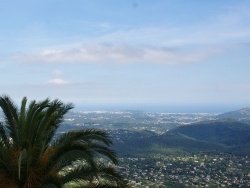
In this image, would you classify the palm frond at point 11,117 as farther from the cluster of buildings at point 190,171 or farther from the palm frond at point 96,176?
the cluster of buildings at point 190,171

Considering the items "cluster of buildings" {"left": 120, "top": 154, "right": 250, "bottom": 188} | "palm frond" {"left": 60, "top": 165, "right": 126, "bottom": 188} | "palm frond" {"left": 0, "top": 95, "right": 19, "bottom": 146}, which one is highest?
"palm frond" {"left": 0, "top": 95, "right": 19, "bottom": 146}

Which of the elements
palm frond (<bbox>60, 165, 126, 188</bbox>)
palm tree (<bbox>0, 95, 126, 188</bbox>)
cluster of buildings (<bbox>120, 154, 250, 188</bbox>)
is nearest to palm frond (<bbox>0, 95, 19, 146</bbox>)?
palm tree (<bbox>0, 95, 126, 188</bbox>)

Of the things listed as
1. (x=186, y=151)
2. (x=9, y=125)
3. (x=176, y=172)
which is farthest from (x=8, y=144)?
(x=186, y=151)

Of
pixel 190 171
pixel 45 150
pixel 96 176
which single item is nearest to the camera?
pixel 96 176

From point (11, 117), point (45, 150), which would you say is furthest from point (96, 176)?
point (11, 117)

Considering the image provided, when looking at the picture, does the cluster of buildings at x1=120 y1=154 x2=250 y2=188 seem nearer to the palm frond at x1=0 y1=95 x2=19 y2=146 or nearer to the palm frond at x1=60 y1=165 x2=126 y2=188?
the palm frond at x1=60 y1=165 x2=126 y2=188

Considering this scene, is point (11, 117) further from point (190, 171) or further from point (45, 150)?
point (190, 171)

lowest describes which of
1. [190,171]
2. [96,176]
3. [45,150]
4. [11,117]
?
[190,171]

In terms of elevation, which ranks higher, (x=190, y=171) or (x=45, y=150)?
(x=45, y=150)

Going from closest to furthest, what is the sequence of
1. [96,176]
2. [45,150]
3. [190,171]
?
[96,176]
[45,150]
[190,171]
